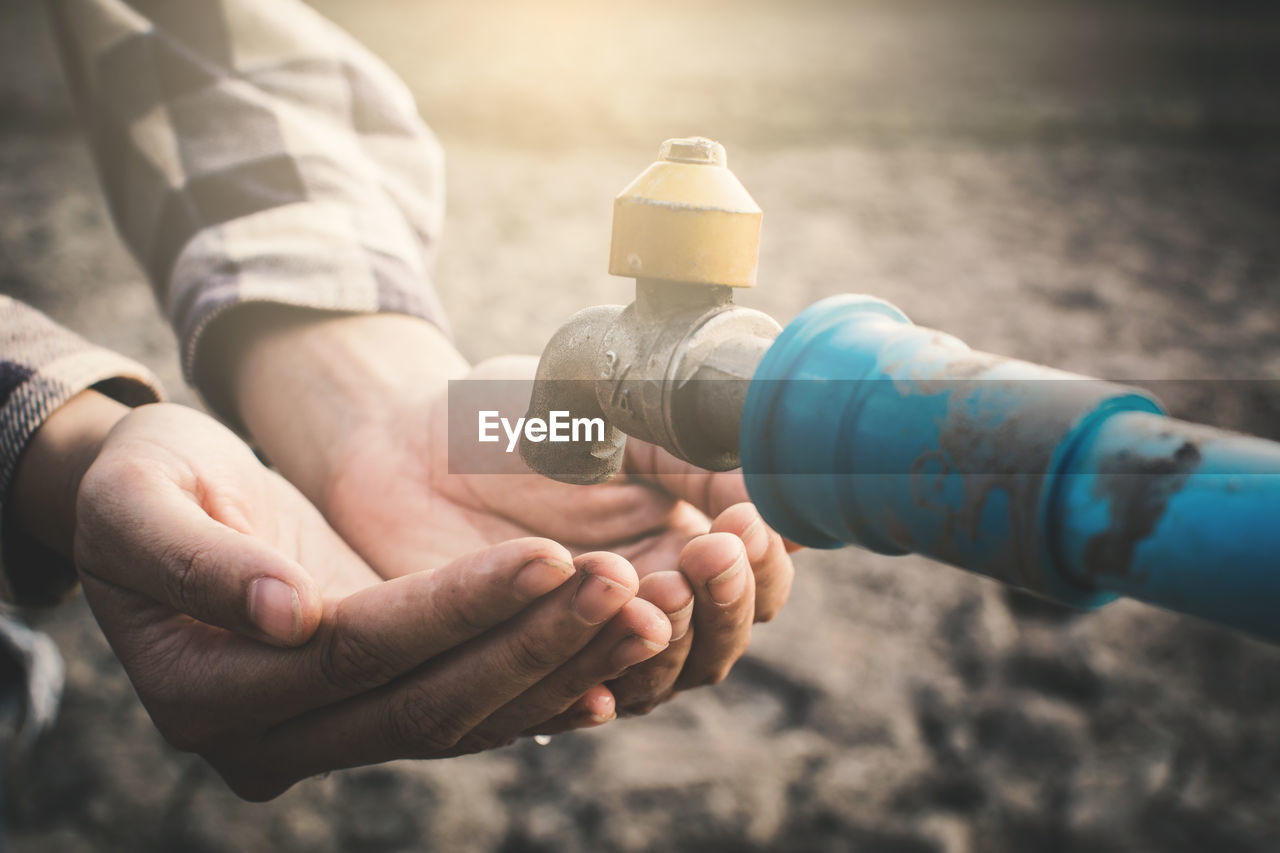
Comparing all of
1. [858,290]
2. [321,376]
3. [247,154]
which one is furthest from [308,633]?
[858,290]

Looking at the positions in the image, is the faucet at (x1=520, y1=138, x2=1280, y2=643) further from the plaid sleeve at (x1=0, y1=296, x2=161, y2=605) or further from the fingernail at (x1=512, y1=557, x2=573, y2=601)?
the plaid sleeve at (x1=0, y1=296, x2=161, y2=605)

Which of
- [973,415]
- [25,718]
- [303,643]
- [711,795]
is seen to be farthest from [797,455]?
[25,718]

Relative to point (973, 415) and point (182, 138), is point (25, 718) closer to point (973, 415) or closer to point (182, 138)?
point (182, 138)

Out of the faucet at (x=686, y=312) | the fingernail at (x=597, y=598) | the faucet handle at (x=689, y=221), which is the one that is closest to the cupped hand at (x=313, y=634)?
the fingernail at (x=597, y=598)

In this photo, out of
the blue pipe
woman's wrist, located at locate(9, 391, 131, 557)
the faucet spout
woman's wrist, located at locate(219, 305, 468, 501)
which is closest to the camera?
the blue pipe

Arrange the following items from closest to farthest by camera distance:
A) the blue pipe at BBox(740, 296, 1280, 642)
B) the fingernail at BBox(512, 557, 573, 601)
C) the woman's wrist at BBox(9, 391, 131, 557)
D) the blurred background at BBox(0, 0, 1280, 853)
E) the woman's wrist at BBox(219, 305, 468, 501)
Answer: the blue pipe at BBox(740, 296, 1280, 642), the fingernail at BBox(512, 557, 573, 601), the woman's wrist at BBox(9, 391, 131, 557), the woman's wrist at BBox(219, 305, 468, 501), the blurred background at BBox(0, 0, 1280, 853)

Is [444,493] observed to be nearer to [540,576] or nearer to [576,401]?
[576,401]

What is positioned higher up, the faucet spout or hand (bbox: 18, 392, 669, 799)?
the faucet spout

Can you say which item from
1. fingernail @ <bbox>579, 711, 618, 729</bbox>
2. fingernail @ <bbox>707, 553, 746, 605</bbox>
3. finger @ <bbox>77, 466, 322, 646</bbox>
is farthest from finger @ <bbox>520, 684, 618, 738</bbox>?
finger @ <bbox>77, 466, 322, 646</bbox>
